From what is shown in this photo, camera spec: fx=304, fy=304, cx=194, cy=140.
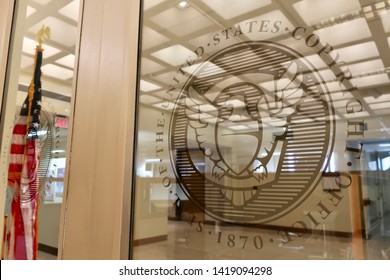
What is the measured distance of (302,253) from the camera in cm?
65

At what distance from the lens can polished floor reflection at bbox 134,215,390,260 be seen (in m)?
0.63

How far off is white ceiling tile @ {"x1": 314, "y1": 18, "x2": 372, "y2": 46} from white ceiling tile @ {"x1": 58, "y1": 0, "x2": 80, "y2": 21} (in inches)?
32.8

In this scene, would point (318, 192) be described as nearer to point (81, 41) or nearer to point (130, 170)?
point (130, 170)

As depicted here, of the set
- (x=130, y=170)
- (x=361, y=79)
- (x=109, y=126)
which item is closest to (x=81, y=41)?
(x=109, y=126)

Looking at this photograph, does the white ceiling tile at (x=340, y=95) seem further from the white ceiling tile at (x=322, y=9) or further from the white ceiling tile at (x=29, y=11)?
the white ceiling tile at (x=29, y=11)

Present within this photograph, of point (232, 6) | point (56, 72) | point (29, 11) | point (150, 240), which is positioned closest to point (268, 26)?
point (232, 6)

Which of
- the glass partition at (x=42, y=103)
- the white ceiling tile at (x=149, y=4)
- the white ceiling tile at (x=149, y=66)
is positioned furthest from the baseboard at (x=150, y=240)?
the white ceiling tile at (x=149, y=4)

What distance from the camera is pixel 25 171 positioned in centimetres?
131

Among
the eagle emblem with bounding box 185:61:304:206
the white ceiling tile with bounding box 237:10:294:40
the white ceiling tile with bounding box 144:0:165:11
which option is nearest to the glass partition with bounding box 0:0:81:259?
the white ceiling tile with bounding box 144:0:165:11

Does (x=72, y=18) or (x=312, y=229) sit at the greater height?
(x=72, y=18)

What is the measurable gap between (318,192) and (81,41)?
867mm

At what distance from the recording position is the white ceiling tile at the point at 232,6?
77 cm

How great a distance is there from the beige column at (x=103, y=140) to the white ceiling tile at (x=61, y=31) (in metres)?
0.14

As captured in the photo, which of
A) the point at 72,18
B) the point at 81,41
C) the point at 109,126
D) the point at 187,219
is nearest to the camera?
the point at 187,219
